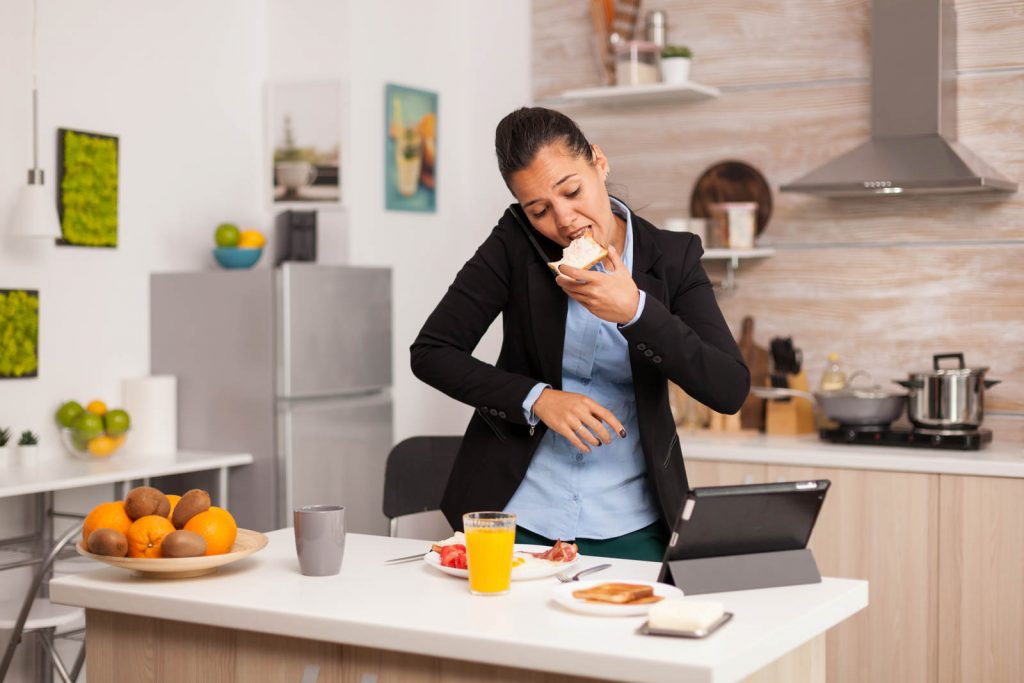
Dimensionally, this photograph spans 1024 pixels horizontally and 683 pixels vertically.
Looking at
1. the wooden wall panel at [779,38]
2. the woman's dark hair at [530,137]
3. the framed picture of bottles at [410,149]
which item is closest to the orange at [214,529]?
the woman's dark hair at [530,137]

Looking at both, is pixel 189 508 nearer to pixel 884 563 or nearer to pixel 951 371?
pixel 884 563

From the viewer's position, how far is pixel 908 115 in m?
3.82

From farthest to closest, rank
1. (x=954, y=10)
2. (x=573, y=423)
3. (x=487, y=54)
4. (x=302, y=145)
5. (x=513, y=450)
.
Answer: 1. (x=487, y=54)
2. (x=302, y=145)
3. (x=954, y=10)
4. (x=513, y=450)
5. (x=573, y=423)

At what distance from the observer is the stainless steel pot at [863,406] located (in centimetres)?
372

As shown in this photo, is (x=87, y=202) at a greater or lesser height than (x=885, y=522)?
greater

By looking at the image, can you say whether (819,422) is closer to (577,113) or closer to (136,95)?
(577,113)

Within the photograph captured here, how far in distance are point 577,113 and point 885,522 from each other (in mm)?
A: 1995

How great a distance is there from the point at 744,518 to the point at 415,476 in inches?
53.0

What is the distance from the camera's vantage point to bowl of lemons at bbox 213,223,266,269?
13.8 feet

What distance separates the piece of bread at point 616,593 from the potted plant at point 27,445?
2587 millimetres

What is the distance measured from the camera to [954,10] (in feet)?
12.8

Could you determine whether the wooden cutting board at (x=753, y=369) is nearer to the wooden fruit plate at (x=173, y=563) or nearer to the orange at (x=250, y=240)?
the orange at (x=250, y=240)

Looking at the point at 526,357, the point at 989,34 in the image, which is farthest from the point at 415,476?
the point at 989,34

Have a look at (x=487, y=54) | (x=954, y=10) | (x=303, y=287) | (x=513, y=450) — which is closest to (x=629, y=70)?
(x=487, y=54)
